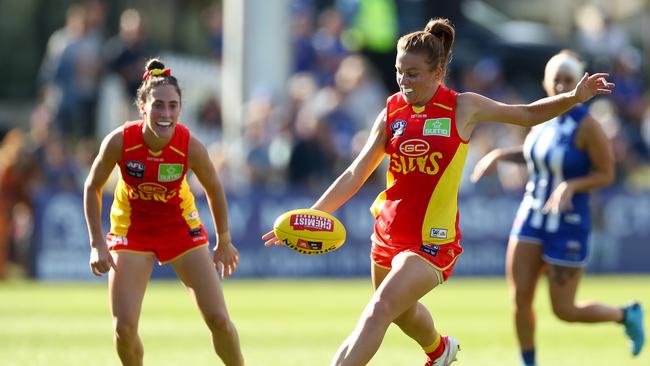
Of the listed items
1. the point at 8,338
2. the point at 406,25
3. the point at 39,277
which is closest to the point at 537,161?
the point at 8,338

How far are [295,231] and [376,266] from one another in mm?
691

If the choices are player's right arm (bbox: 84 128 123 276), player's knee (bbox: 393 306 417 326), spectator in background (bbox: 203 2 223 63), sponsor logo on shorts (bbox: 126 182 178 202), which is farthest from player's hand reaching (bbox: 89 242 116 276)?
spectator in background (bbox: 203 2 223 63)

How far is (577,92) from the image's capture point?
308 inches

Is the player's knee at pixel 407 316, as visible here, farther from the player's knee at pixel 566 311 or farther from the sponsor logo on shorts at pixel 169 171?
the player's knee at pixel 566 311

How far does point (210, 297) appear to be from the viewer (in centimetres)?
857

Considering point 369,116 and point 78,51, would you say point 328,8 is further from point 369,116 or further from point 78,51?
point 78,51

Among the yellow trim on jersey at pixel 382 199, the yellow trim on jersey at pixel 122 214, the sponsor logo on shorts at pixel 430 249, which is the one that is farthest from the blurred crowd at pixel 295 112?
the sponsor logo on shorts at pixel 430 249

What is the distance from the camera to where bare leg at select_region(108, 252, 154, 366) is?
841 centimetres

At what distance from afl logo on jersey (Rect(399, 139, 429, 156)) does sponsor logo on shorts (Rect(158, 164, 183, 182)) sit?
5.07ft

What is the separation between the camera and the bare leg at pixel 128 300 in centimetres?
841

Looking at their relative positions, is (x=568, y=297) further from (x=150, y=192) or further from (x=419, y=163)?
(x=150, y=192)

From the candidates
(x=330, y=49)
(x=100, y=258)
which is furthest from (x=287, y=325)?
(x=330, y=49)

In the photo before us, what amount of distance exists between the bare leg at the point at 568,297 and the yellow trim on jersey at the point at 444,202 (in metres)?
2.46

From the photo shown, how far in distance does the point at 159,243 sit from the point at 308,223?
1.27 m
